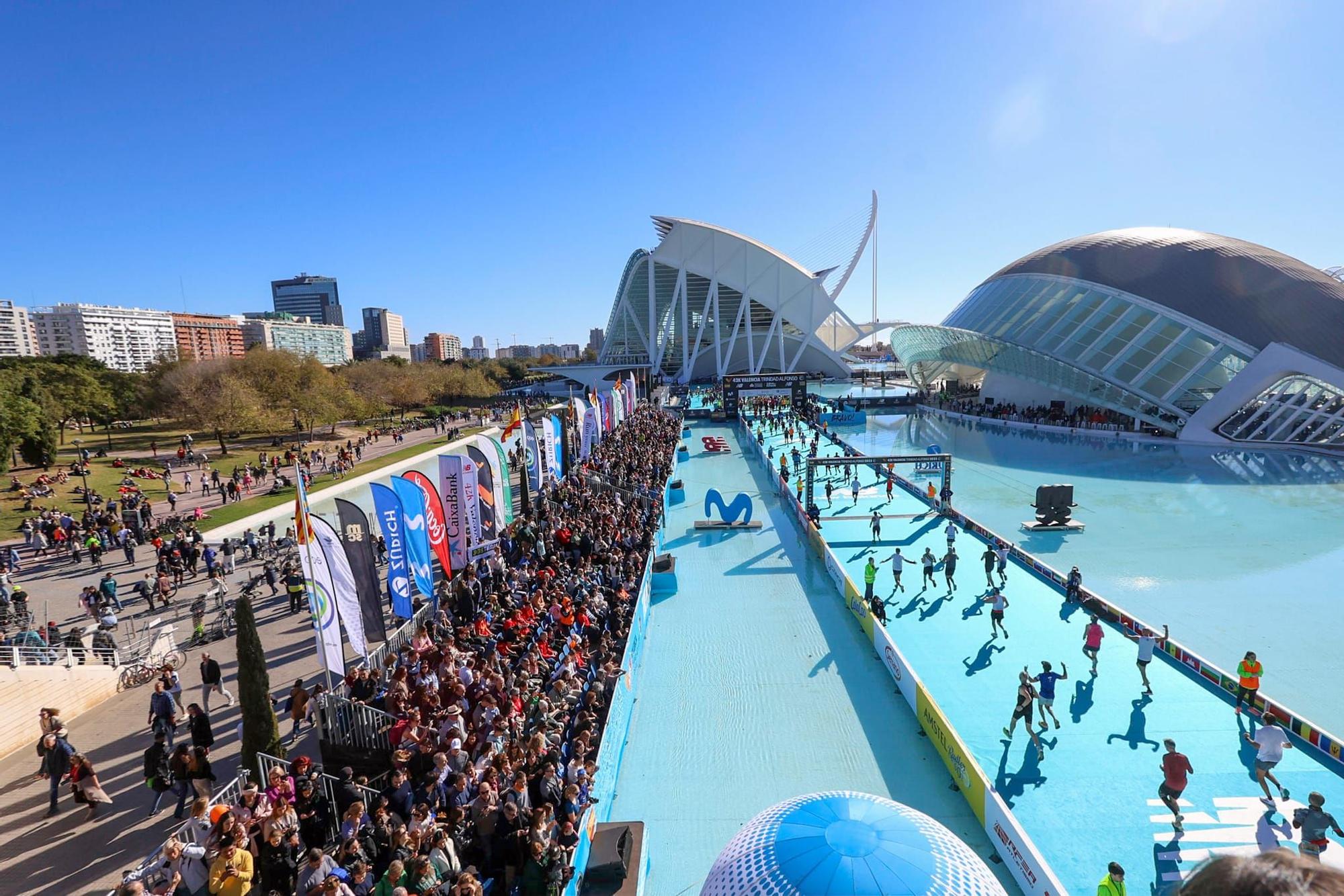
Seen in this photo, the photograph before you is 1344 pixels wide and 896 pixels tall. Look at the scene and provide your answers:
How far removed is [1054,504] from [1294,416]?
21.3m

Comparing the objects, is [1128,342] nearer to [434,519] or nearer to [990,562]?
[990,562]

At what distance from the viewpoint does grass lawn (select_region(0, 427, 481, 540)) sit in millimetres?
23109

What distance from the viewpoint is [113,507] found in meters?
20.8

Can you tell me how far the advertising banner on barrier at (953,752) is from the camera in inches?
286

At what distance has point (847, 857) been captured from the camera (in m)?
3.41

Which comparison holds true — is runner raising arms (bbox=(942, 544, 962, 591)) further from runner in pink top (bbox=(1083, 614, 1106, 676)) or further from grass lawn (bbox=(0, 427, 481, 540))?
grass lawn (bbox=(0, 427, 481, 540))

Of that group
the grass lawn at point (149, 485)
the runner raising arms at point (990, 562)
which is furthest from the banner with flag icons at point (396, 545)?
the grass lawn at point (149, 485)

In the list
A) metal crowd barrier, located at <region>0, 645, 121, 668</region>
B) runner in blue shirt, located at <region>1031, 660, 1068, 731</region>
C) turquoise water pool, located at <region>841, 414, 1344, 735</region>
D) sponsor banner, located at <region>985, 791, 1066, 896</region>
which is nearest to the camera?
sponsor banner, located at <region>985, 791, 1066, 896</region>

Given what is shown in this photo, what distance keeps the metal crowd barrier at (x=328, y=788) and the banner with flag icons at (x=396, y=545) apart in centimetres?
296

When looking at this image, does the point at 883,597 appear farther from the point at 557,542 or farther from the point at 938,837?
the point at 938,837

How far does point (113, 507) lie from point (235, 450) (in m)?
21.8

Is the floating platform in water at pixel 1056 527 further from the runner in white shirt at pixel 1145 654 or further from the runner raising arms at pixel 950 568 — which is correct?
the runner in white shirt at pixel 1145 654

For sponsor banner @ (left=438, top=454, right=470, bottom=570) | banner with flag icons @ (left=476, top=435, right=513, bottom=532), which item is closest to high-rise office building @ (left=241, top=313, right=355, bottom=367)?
banner with flag icons @ (left=476, top=435, right=513, bottom=532)

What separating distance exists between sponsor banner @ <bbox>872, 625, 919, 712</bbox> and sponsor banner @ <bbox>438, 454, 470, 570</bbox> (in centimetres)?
758
